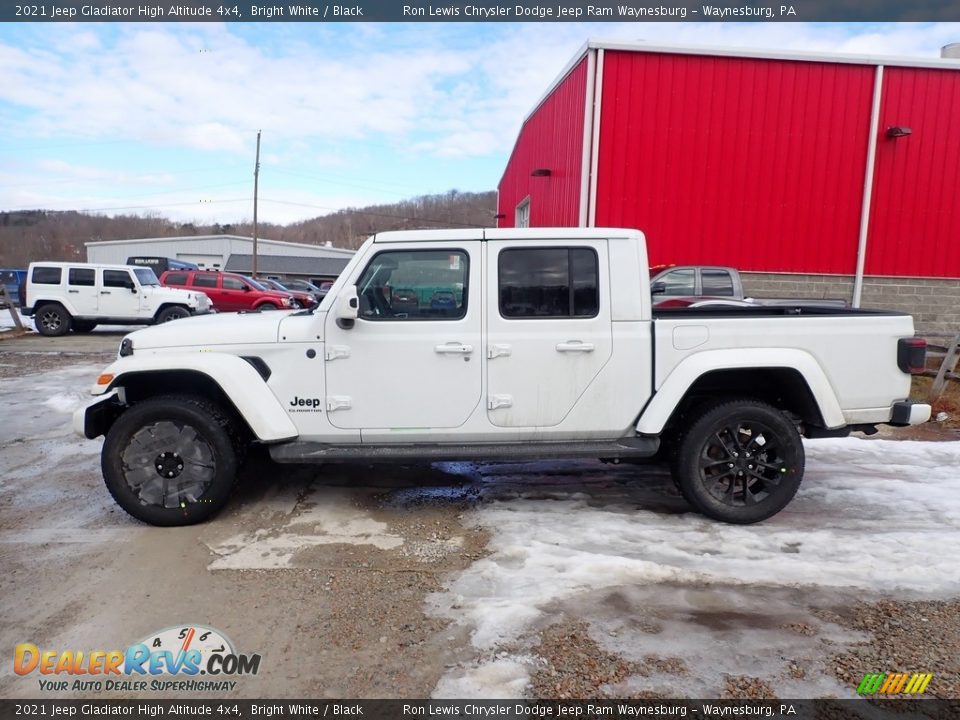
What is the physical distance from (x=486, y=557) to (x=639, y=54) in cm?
1195

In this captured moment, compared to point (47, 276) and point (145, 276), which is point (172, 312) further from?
point (47, 276)

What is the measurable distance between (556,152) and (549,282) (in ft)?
40.1

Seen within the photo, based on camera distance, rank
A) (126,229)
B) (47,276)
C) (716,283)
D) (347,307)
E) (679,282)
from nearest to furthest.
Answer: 1. (347,307)
2. (679,282)
3. (716,283)
4. (47,276)
5. (126,229)

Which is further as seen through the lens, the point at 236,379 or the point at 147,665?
the point at 236,379

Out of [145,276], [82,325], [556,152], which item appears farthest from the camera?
[145,276]

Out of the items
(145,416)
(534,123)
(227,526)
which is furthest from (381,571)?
(534,123)

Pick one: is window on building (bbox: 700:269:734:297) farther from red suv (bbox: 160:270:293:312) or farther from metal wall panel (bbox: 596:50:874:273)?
red suv (bbox: 160:270:293:312)

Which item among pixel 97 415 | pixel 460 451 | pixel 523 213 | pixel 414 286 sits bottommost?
pixel 460 451

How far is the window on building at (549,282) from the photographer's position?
4.06 meters

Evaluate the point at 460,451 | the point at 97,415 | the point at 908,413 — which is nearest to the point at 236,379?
the point at 97,415

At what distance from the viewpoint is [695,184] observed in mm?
13164

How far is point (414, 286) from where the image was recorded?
4051 millimetres

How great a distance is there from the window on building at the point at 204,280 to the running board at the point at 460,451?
1853cm

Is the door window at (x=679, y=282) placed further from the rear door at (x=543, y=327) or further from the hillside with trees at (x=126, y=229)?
the hillside with trees at (x=126, y=229)
